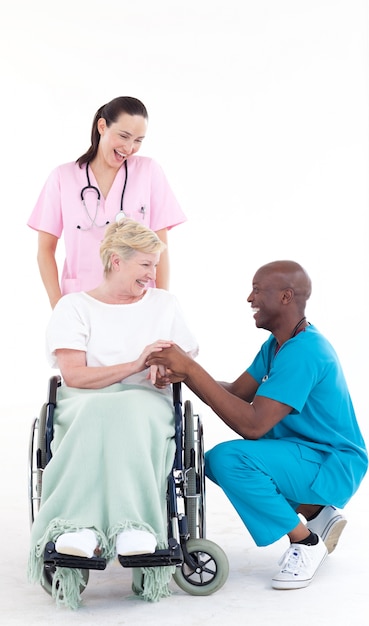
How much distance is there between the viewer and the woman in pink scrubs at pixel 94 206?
375cm

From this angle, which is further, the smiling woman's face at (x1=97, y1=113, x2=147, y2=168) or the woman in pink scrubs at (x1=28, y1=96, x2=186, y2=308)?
the woman in pink scrubs at (x1=28, y1=96, x2=186, y2=308)

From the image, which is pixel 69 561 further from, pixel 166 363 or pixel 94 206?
pixel 94 206

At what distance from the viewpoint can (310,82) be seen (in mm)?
7672

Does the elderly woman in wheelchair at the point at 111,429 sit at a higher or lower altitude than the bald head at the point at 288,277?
lower

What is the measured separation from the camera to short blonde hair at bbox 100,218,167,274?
10.8 ft

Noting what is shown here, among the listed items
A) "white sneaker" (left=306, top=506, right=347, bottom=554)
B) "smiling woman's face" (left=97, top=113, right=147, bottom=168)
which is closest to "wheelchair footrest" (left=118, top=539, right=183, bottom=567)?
"white sneaker" (left=306, top=506, right=347, bottom=554)

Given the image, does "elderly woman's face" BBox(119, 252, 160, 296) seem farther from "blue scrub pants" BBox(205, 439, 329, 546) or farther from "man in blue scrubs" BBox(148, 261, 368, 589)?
"blue scrub pants" BBox(205, 439, 329, 546)

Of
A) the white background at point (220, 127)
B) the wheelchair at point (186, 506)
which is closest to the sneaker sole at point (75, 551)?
the wheelchair at point (186, 506)

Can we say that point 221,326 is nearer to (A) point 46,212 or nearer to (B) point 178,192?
(B) point 178,192

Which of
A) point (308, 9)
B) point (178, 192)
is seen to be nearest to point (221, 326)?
point (178, 192)

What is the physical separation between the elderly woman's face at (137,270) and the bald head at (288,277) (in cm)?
34

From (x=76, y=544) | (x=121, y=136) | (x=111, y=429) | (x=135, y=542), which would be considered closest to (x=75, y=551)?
(x=76, y=544)

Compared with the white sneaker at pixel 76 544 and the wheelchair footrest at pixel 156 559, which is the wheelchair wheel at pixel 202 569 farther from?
the white sneaker at pixel 76 544

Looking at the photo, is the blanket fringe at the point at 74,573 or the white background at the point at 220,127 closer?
the blanket fringe at the point at 74,573
